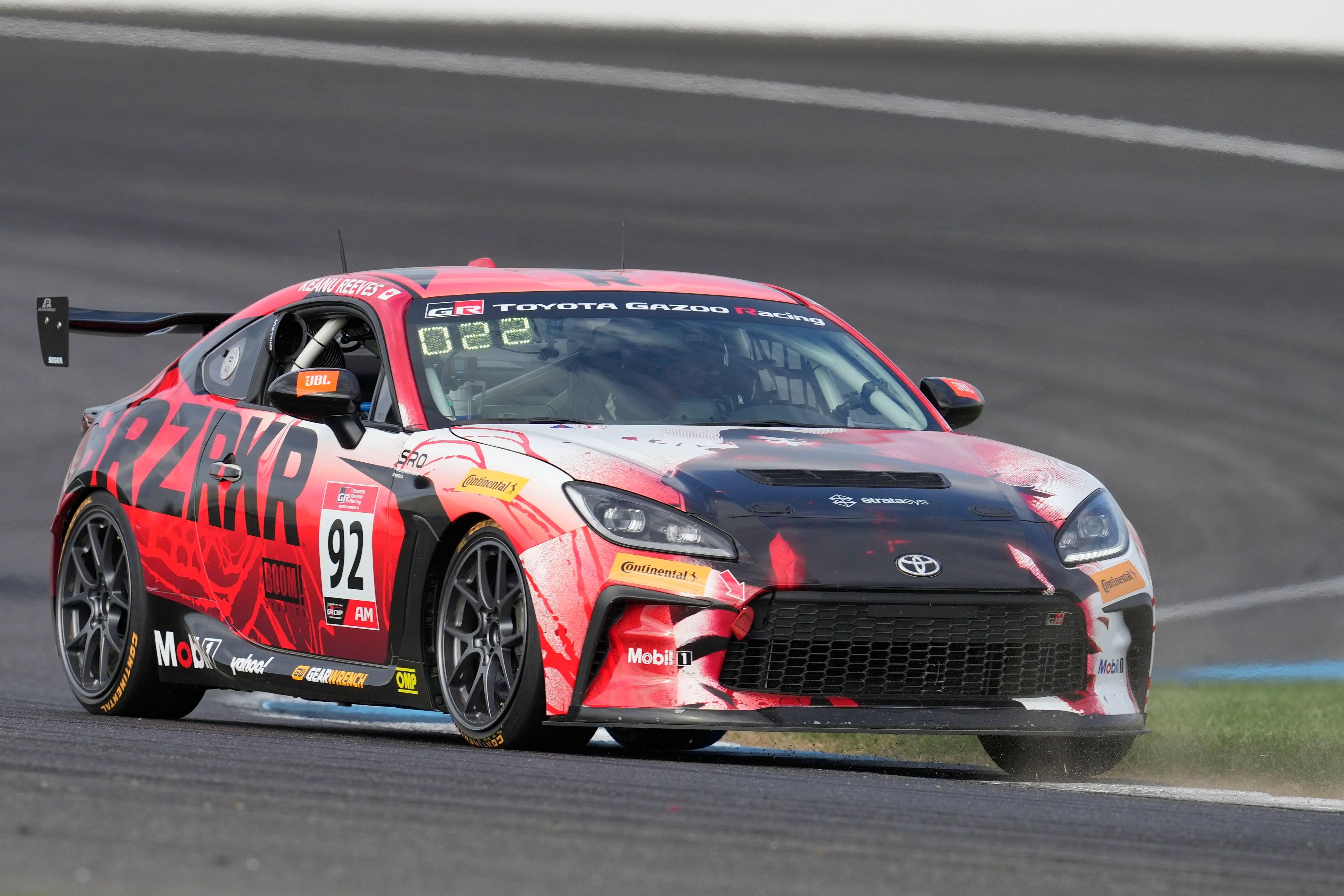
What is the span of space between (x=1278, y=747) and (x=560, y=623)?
2656 mm

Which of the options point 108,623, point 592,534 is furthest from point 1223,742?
point 108,623

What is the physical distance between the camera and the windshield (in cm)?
733

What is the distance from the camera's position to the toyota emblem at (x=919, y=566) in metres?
6.41

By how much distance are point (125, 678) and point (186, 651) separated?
1.27 ft

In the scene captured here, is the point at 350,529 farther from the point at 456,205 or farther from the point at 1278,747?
the point at 456,205

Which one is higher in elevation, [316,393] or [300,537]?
[316,393]

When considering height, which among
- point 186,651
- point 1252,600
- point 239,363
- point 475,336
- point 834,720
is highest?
point 475,336

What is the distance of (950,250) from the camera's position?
59.0 ft

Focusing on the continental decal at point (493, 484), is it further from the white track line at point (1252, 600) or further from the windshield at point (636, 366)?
the white track line at point (1252, 600)

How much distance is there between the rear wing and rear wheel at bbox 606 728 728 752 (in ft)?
7.96

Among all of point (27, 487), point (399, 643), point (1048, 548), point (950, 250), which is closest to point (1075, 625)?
point (1048, 548)

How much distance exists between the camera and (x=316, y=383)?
7246 mm

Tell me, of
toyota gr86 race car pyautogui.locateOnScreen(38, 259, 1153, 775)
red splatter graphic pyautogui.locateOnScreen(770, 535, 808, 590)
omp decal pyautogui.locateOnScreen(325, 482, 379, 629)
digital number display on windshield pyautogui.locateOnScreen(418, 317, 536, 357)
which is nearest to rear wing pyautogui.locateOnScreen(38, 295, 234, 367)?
toyota gr86 race car pyautogui.locateOnScreen(38, 259, 1153, 775)

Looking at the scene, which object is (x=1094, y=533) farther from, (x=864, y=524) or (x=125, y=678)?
(x=125, y=678)
